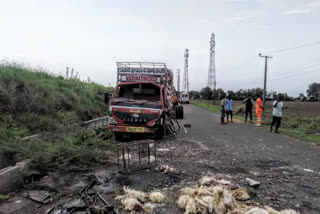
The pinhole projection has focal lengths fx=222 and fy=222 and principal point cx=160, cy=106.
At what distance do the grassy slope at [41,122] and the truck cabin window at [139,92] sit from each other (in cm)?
224

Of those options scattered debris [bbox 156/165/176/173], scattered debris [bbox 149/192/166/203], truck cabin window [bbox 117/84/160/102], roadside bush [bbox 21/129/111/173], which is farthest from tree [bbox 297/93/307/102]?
scattered debris [bbox 149/192/166/203]

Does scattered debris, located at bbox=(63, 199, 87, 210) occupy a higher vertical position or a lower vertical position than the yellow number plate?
lower

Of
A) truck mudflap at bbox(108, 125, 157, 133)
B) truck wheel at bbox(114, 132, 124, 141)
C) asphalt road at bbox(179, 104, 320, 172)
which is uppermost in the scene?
truck mudflap at bbox(108, 125, 157, 133)

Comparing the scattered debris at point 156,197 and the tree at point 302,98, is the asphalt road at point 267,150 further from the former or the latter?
the tree at point 302,98

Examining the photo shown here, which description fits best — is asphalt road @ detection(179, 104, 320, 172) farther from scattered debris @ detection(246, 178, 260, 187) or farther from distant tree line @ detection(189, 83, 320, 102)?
distant tree line @ detection(189, 83, 320, 102)

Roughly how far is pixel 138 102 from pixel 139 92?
1099 millimetres

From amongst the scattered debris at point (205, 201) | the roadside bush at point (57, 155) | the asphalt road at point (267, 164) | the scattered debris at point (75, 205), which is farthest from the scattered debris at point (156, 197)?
the roadside bush at point (57, 155)

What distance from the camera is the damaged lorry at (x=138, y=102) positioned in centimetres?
791

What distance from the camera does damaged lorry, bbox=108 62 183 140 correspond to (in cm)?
791

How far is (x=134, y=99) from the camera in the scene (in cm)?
905

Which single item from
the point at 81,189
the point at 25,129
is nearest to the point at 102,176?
the point at 81,189

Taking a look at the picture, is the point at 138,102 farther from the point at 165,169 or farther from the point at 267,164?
the point at 267,164

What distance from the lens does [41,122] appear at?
23.3 feet

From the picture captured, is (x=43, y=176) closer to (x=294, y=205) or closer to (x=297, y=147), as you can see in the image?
(x=294, y=205)
